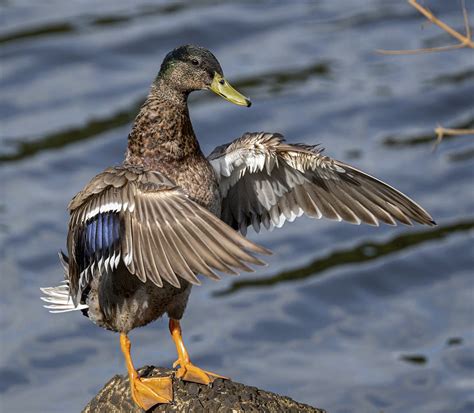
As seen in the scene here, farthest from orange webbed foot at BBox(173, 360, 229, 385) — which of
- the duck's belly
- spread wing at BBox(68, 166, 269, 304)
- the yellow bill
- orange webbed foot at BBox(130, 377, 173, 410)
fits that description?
the yellow bill

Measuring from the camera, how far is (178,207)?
22.2ft

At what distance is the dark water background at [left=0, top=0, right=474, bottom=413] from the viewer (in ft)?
39.4

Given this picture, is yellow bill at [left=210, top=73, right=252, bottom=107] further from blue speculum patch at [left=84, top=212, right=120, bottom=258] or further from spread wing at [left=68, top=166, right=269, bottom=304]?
blue speculum patch at [left=84, top=212, right=120, bottom=258]

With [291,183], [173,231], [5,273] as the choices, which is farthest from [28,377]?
[173,231]

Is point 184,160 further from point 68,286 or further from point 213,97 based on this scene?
point 213,97

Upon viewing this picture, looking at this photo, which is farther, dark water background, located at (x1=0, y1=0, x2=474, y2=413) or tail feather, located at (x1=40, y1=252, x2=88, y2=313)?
dark water background, located at (x1=0, y1=0, x2=474, y2=413)

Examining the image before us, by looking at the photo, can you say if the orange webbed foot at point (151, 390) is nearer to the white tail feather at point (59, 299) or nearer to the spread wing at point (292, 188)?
the white tail feather at point (59, 299)

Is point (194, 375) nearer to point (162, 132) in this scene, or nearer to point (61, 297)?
point (61, 297)

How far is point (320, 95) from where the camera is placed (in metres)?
16.1

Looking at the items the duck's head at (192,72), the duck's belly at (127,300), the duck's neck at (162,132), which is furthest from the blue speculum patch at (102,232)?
the duck's head at (192,72)

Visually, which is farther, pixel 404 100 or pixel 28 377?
pixel 404 100

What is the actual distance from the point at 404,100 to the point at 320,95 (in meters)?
1.03

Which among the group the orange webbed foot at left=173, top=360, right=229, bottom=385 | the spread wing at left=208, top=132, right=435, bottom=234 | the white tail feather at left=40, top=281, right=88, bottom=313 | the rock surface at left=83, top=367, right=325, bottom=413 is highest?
the spread wing at left=208, top=132, right=435, bottom=234

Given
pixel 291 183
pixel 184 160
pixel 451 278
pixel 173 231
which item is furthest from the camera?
pixel 451 278
